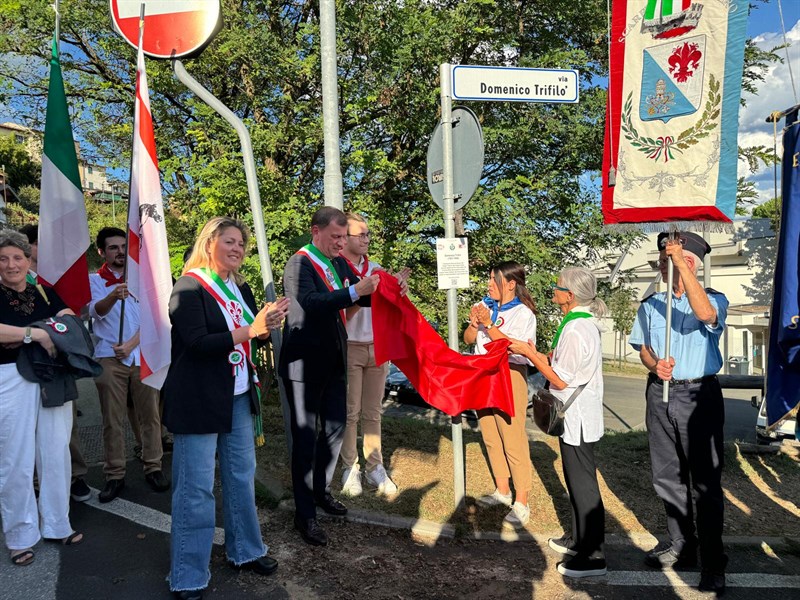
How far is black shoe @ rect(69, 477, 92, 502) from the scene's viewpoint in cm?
450

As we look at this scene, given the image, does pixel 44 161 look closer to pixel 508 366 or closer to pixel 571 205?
pixel 508 366

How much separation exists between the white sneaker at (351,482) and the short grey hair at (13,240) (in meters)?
2.80

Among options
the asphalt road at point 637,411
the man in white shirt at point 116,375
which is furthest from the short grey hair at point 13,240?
the asphalt road at point 637,411

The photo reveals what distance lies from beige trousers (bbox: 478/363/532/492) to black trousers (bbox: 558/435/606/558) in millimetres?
771

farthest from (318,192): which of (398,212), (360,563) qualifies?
(360,563)

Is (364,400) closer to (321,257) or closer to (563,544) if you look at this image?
(321,257)

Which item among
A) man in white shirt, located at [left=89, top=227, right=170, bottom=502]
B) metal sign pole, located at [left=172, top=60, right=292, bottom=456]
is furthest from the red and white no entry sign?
man in white shirt, located at [left=89, top=227, right=170, bottom=502]

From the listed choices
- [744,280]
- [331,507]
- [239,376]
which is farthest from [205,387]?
[744,280]

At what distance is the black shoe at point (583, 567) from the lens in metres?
3.62

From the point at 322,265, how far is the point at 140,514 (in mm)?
2311

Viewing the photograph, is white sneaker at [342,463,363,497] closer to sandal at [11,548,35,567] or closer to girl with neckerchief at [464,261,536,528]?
girl with neckerchief at [464,261,536,528]

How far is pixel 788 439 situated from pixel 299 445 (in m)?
7.00

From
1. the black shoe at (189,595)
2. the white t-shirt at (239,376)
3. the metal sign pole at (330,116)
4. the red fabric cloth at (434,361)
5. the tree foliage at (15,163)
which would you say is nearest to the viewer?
the black shoe at (189,595)

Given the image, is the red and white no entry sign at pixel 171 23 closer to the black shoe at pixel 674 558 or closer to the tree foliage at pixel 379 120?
the tree foliage at pixel 379 120
